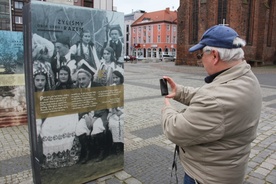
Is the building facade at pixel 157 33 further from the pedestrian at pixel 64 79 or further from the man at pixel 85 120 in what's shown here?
the pedestrian at pixel 64 79

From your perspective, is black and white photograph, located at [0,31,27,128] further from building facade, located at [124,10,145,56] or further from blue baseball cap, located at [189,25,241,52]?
building facade, located at [124,10,145,56]

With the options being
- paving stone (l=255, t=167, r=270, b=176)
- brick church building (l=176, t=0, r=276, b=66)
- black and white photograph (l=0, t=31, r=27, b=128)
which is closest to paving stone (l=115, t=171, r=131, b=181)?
paving stone (l=255, t=167, r=270, b=176)

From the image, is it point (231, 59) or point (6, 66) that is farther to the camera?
point (6, 66)

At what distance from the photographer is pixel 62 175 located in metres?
3.12

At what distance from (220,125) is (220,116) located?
0.06 m

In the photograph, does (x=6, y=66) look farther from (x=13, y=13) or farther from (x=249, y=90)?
(x=13, y=13)

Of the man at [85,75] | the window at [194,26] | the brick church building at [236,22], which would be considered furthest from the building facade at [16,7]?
the window at [194,26]

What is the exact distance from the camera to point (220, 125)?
1.58m

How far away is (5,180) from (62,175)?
0.95 metres

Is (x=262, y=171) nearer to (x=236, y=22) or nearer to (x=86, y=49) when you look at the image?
(x=86, y=49)

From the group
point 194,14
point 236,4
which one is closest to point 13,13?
point 194,14

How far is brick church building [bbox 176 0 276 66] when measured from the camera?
100ft

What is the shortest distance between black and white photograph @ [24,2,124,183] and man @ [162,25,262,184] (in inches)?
58.4

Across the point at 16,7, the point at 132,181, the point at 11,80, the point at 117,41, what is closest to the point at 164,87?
the point at 117,41
